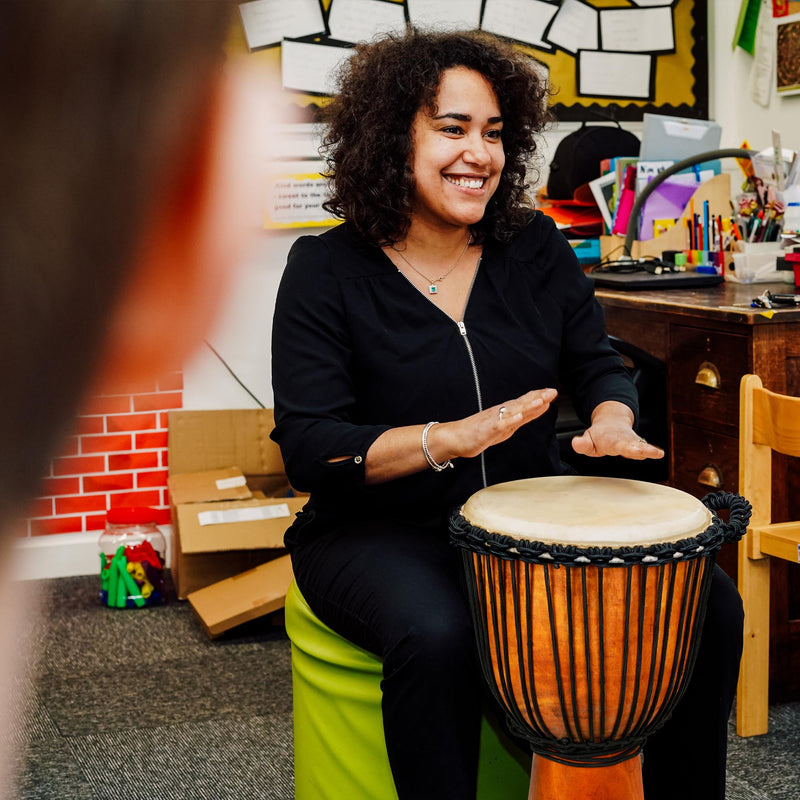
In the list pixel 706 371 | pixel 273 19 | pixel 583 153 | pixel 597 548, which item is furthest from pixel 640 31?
pixel 273 19

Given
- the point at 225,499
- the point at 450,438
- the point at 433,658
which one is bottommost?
the point at 225,499

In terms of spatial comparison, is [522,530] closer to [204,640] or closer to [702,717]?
[702,717]

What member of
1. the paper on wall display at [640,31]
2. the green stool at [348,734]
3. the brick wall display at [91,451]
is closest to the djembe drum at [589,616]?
the green stool at [348,734]

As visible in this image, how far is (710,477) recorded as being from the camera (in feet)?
6.98

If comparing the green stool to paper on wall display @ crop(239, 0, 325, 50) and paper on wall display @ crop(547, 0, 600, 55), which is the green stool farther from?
paper on wall display @ crop(547, 0, 600, 55)

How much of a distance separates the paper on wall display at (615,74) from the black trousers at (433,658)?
7.40ft

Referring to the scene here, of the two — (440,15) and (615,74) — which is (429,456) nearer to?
(440,15)

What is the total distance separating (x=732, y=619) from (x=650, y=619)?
0.21 metres

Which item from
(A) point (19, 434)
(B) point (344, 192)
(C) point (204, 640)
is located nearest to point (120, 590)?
(C) point (204, 640)

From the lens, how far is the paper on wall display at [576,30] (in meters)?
3.23

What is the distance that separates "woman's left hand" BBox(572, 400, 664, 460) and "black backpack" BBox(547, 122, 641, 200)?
1.67 m

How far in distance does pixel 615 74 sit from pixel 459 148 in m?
2.02

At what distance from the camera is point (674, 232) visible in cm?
285

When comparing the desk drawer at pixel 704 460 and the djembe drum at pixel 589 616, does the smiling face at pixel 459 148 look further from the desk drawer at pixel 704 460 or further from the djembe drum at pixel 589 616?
the desk drawer at pixel 704 460
